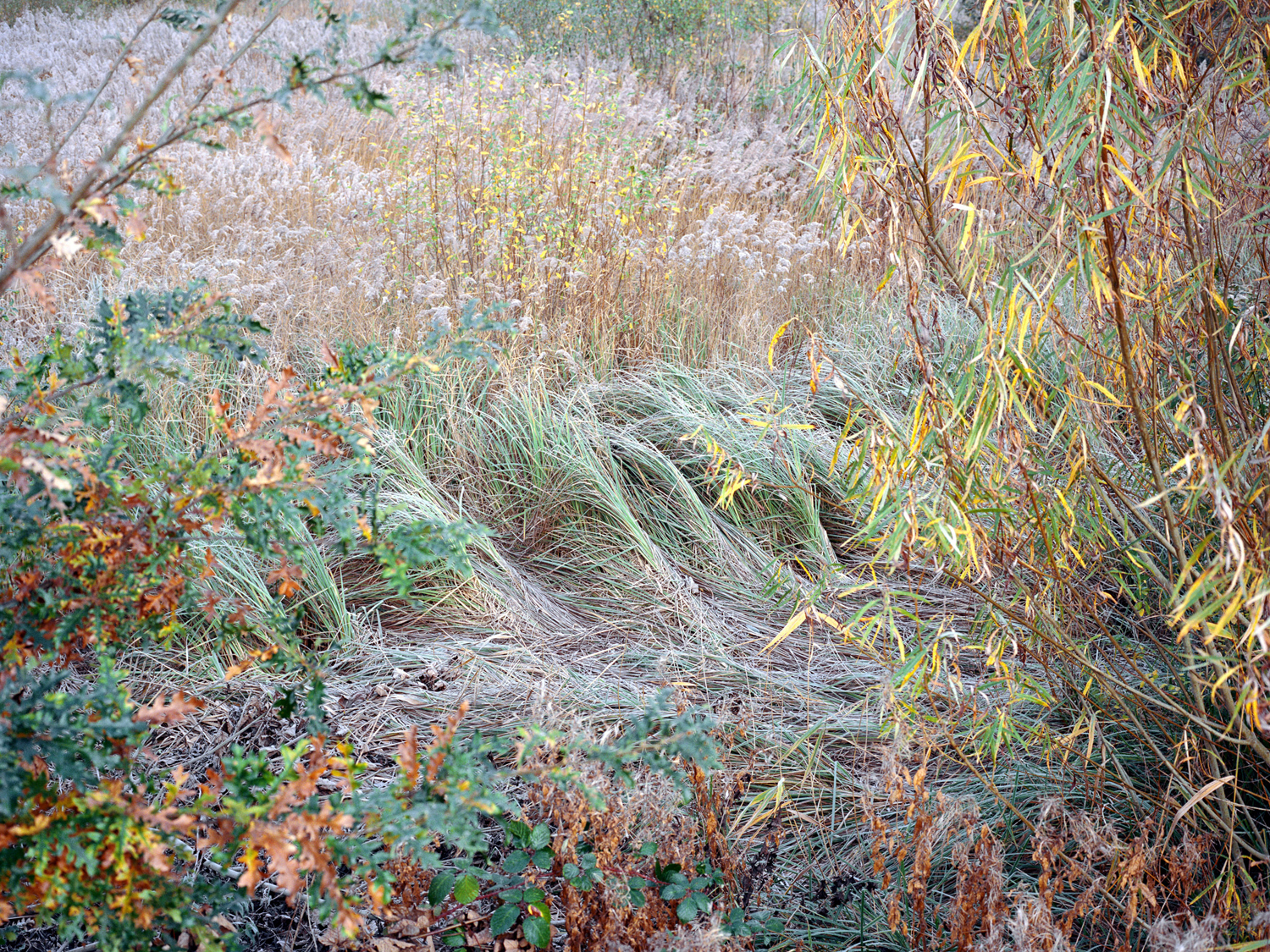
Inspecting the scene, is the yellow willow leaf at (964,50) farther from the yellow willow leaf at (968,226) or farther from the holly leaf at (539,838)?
the holly leaf at (539,838)

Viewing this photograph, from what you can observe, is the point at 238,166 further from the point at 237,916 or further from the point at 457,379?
the point at 237,916

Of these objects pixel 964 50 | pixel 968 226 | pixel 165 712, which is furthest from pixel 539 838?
pixel 964 50

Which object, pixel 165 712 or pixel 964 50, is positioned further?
pixel 964 50

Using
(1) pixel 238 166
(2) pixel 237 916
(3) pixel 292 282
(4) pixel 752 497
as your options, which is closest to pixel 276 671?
(2) pixel 237 916

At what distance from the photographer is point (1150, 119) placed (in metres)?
1.68

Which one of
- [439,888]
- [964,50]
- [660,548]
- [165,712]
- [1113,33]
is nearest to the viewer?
[165,712]

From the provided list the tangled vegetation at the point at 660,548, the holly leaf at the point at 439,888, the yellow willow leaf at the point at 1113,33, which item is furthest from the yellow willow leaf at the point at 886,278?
the holly leaf at the point at 439,888

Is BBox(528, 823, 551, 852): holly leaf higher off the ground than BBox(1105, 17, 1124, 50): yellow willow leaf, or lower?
lower

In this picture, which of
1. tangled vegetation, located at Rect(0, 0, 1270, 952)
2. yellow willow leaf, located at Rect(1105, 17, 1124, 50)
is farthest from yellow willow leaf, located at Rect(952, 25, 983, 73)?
yellow willow leaf, located at Rect(1105, 17, 1124, 50)

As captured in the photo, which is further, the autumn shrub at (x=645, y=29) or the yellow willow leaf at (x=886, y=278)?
the autumn shrub at (x=645, y=29)

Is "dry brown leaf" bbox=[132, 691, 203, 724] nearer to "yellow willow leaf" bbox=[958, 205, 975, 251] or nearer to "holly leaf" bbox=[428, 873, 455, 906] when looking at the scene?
"holly leaf" bbox=[428, 873, 455, 906]

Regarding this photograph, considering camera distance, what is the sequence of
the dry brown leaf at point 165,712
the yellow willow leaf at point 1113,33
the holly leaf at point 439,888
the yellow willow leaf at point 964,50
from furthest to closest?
1. the holly leaf at point 439,888
2. the yellow willow leaf at point 964,50
3. the yellow willow leaf at point 1113,33
4. the dry brown leaf at point 165,712

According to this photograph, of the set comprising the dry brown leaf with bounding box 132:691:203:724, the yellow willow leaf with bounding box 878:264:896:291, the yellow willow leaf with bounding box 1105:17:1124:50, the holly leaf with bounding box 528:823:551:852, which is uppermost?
the yellow willow leaf with bounding box 1105:17:1124:50

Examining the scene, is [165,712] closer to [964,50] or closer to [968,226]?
[968,226]
